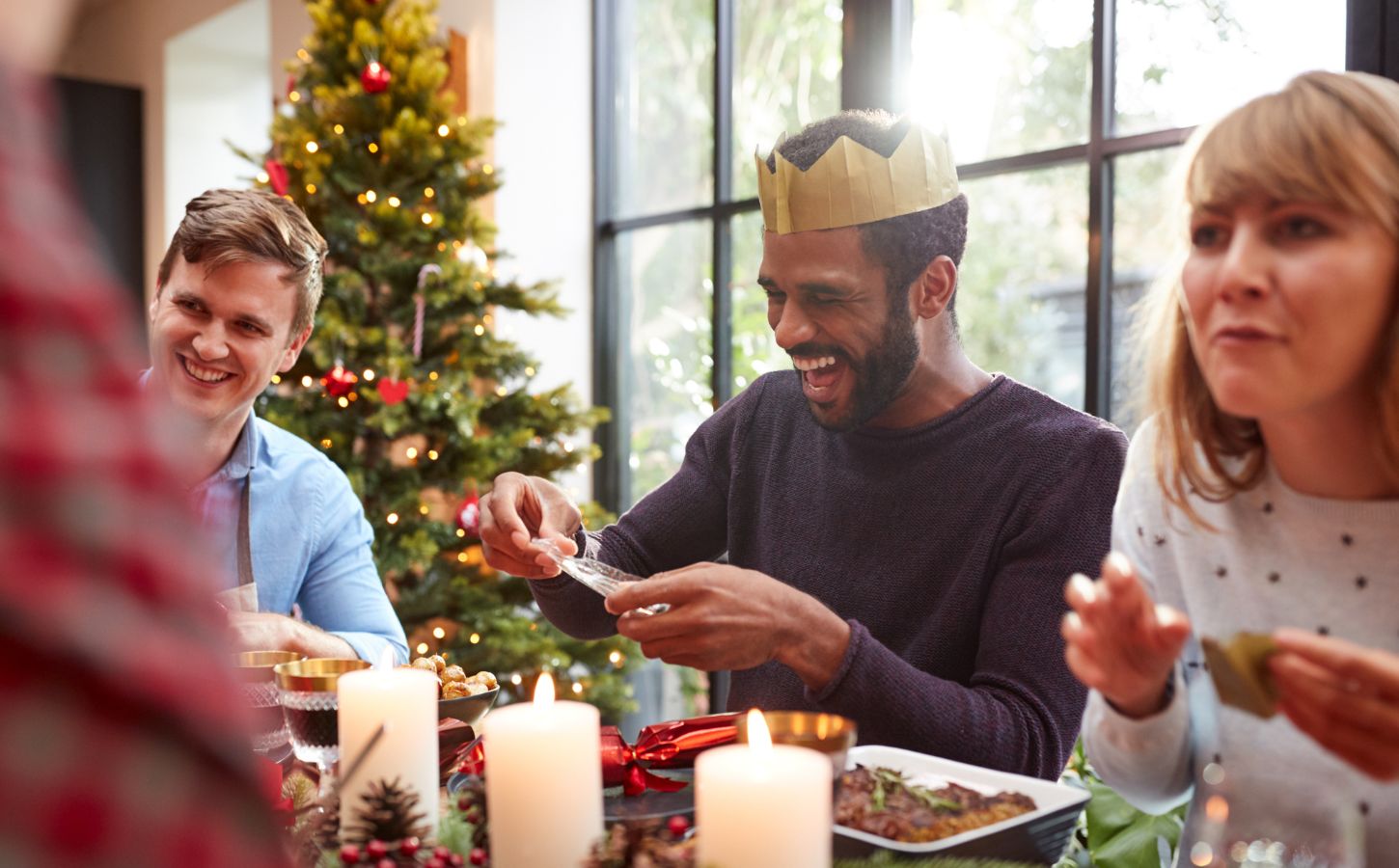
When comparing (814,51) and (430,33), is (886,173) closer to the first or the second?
(814,51)

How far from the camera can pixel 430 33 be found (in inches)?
146

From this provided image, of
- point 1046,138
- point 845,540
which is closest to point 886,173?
point 845,540

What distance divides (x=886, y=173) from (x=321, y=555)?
1.18 meters

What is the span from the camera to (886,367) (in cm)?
171

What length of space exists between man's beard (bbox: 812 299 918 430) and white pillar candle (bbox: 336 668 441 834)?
894 millimetres

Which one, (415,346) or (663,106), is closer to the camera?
(415,346)

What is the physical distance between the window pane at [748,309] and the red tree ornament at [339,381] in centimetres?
118

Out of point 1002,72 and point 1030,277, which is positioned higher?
point 1002,72

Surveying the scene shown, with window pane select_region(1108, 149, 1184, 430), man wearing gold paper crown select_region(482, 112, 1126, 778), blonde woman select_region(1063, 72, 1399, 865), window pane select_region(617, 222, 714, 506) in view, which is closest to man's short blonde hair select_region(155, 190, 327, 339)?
man wearing gold paper crown select_region(482, 112, 1126, 778)

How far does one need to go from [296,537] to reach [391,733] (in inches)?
49.9

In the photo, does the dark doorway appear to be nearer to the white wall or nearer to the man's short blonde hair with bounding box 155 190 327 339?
the white wall

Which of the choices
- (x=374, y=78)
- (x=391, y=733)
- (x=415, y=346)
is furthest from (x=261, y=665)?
(x=374, y=78)

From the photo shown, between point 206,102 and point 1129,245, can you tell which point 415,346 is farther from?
point 206,102

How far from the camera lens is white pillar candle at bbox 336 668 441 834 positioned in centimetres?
93
